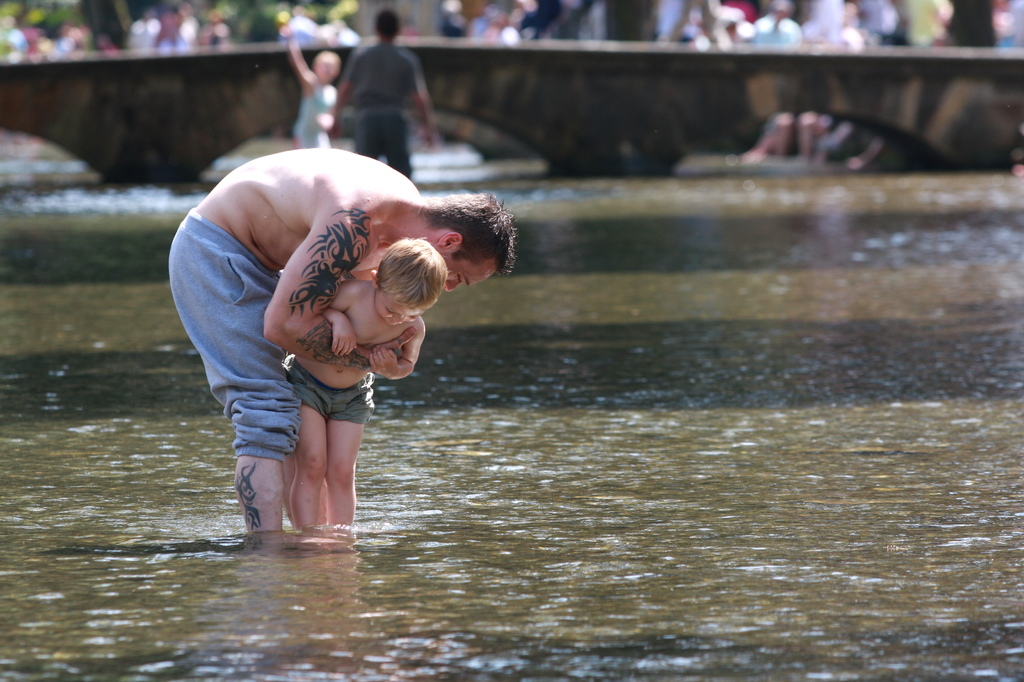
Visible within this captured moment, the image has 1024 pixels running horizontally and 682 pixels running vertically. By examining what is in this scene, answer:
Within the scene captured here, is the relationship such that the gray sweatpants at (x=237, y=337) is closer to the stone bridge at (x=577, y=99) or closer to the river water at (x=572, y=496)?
the river water at (x=572, y=496)

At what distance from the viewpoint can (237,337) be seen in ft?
14.5

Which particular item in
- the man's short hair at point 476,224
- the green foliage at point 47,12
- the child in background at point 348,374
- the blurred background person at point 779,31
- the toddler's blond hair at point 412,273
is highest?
the green foliage at point 47,12

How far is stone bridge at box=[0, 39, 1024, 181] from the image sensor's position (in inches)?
799

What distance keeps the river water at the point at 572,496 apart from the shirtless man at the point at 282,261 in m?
0.32

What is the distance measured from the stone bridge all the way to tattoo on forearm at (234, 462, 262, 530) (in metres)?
15.9

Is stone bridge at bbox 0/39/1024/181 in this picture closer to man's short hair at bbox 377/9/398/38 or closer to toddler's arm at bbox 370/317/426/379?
man's short hair at bbox 377/9/398/38

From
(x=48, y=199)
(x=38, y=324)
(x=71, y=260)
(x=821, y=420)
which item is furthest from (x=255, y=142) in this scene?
(x=821, y=420)

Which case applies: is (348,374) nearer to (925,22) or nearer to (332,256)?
(332,256)

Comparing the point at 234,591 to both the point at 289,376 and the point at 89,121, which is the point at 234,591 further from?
the point at 89,121

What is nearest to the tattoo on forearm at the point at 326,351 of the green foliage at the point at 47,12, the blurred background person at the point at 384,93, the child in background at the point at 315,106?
the blurred background person at the point at 384,93

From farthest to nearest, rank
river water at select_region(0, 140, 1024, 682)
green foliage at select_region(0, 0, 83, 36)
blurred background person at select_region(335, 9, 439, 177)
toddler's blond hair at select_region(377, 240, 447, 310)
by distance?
green foliage at select_region(0, 0, 83, 36)
blurred background person at select_region(335, 9, 439, 177)
toddler's blond hair at select_region(377, 240, 447, 310)
river water at select_region(0, 140, 1024, 682)

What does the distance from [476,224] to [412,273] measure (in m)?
0.23

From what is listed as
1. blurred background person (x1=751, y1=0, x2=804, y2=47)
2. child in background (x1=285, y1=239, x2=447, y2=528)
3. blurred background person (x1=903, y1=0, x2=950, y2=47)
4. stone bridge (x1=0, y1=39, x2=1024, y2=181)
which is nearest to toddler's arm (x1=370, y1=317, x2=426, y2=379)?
child in background (x1=285, y1=239, x2=447, y2=528)

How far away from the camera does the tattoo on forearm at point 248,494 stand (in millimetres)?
4379
